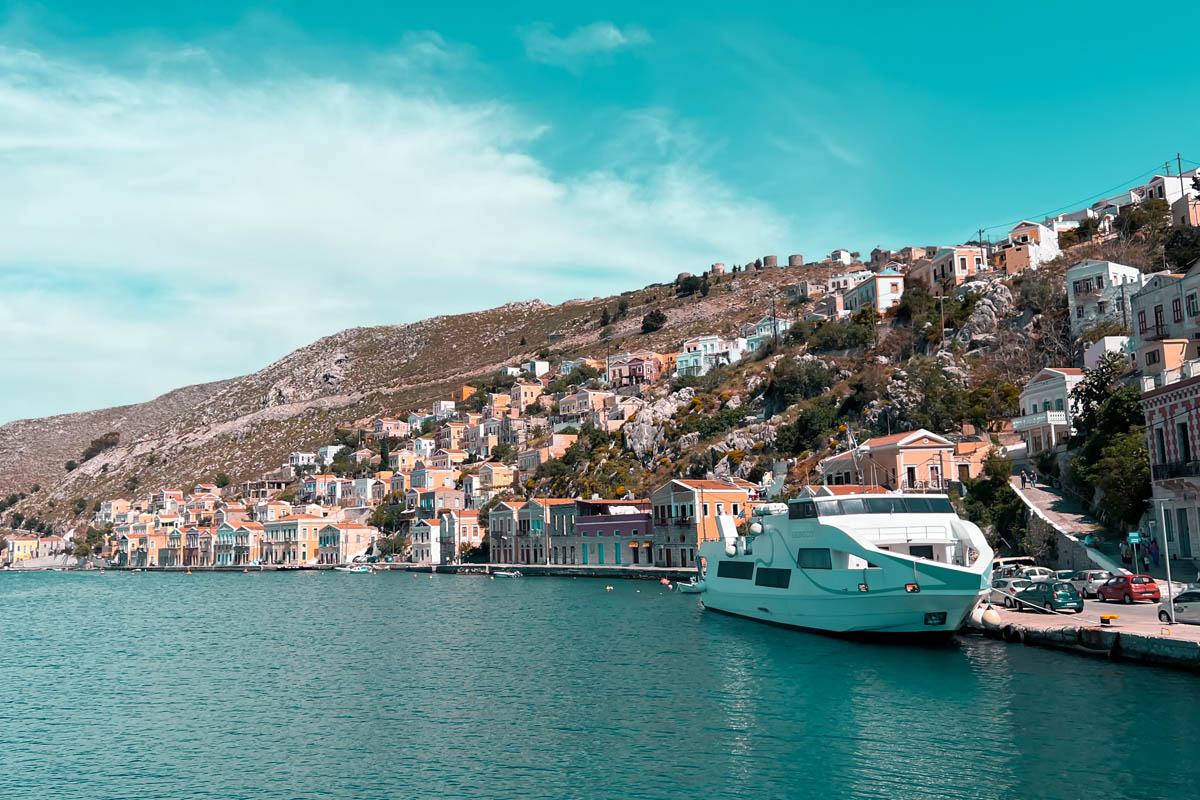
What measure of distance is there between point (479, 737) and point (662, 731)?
5.04 m

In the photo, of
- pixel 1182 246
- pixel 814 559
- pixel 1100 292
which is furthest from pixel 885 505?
pixel 1182 246

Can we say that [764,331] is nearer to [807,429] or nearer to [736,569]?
[807,429]

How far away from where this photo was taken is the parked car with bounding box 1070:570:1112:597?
1572 inches

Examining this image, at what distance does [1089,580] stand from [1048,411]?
968 inches

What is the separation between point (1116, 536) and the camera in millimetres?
46031

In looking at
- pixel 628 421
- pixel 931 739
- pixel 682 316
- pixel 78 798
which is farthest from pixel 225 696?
pixel 682 316

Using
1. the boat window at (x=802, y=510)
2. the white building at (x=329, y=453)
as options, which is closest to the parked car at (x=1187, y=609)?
the boat window at (x=802, y=510)

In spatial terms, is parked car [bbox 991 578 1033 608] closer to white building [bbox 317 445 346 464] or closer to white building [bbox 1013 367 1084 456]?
white building [bbox 1013 367 1084 456]

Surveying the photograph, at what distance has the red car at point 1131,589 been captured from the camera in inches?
1447

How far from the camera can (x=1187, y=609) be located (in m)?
30.9

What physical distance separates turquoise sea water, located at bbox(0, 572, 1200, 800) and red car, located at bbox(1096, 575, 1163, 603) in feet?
20.2

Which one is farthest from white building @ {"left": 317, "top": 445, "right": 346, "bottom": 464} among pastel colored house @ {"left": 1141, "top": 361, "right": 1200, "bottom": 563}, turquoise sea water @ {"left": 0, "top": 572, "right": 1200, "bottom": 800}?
pastel colored house @ {"left": 1141, "top": 361, "right": 1200, "bottom": 563}

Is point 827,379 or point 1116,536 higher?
point 827,379

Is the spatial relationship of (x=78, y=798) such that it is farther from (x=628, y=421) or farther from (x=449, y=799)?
(x=628, y=421)
